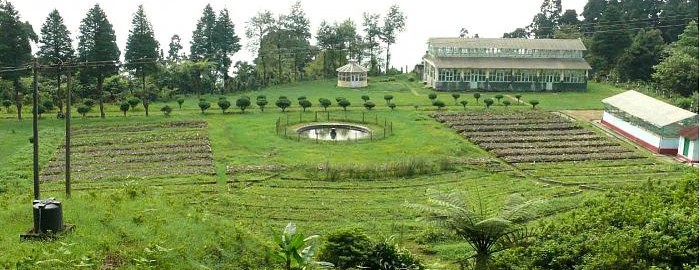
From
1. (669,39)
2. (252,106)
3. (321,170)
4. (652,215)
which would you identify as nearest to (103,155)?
(321,170)

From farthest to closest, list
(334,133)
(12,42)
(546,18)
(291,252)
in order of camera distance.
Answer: (546,18) < (12,42) < (334,133) < (291,252)

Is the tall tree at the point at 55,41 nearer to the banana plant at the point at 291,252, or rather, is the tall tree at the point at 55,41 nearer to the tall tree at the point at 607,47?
the banana plant at the point at 291,252

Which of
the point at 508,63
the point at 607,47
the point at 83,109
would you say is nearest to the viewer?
the point at 83,109

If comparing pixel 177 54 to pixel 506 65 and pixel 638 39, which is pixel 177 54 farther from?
pixel 638 39

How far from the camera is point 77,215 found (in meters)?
14.4

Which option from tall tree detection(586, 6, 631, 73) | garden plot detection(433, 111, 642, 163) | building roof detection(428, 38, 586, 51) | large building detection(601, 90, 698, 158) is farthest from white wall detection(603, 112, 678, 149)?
tall tree detection(586, 6, 631, 73)

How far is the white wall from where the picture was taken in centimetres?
3086

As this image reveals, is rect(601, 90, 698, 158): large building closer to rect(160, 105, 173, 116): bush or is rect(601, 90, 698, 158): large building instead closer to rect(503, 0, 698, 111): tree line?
rect(503, 0, 698, 111): tree line

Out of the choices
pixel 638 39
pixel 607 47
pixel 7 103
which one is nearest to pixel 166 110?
pixel 7 103

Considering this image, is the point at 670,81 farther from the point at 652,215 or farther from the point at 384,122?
the point at 652,215

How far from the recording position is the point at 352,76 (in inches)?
2012

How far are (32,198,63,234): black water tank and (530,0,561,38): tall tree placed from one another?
215ft

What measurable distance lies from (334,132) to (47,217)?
22.9 m

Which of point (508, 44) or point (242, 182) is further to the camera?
point (508, 44)
